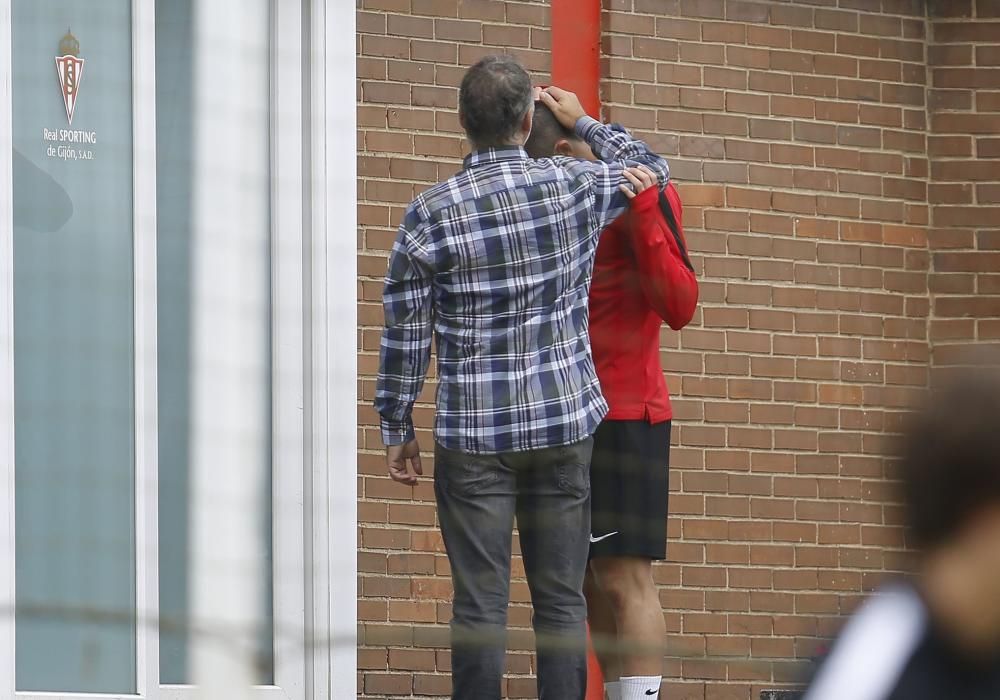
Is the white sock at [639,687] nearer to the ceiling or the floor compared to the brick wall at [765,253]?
nearer to the floor

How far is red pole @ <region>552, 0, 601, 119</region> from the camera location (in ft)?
16.0

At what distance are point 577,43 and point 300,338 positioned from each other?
113 cm

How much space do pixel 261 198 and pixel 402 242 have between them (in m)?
1.19

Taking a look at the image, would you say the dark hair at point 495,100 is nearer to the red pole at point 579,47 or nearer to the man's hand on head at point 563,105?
the man's hand on head at point 563,105

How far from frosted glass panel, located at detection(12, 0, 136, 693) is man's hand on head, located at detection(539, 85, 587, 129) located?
129 centimetres

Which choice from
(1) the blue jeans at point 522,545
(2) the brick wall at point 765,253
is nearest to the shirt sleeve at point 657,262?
(1) the blue jeans at point 522,545

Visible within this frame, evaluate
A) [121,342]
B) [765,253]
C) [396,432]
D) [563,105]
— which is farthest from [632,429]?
[765,253]

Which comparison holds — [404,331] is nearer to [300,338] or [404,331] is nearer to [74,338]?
[300,338]

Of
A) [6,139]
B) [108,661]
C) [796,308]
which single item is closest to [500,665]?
[108,661]

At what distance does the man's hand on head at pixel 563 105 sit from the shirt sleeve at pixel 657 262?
0.34m

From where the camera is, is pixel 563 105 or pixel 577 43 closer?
pixel 563 105

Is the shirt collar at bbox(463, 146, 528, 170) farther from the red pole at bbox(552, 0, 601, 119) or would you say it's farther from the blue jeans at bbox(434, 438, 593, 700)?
the red pole at bbox(552, 0, 601, 119)

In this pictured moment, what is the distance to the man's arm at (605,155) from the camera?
393 centimetres

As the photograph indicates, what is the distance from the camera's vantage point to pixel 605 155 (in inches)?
161
